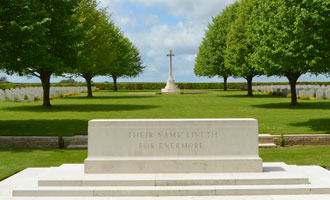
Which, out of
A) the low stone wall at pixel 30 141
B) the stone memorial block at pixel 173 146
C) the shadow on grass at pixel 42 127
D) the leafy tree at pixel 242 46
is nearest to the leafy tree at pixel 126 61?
the leafy tree at pixel 242 46

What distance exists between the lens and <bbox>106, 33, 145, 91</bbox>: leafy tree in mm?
60172

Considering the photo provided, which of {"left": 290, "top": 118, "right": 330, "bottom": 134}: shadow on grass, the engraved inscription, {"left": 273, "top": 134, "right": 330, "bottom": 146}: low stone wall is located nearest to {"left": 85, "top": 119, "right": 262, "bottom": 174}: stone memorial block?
the engraved inscription

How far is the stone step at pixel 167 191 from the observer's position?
22.0ft

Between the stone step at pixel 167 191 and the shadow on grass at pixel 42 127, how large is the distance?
299 inches

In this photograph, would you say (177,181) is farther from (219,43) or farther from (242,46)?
(219,43)

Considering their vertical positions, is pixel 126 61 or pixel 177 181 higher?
pixel 126 61

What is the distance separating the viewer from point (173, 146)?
745 centimetres

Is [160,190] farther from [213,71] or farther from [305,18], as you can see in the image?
[213,71]

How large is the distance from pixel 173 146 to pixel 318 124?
11562mm

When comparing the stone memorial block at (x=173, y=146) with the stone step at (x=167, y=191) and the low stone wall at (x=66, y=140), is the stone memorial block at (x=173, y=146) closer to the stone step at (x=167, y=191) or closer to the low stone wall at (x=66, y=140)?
the stone step at (x=167, y=191)

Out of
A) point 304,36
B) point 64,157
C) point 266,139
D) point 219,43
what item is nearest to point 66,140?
point 64,157

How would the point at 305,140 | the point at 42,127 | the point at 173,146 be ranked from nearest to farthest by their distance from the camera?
the point at 173,146, the point at 305,140, the point at 42,127

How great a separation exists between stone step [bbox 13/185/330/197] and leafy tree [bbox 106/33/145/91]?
2034 inches

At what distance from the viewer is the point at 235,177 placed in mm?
7078
